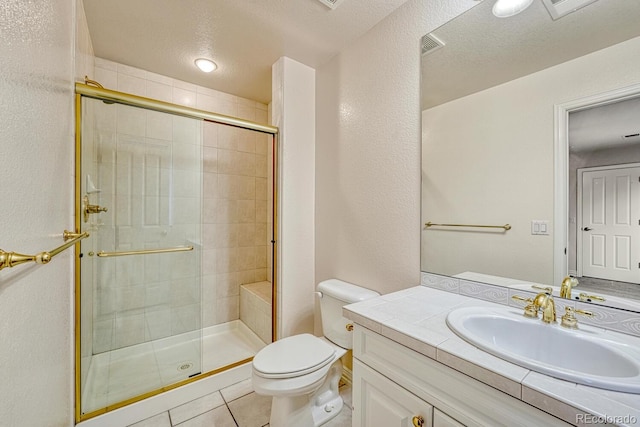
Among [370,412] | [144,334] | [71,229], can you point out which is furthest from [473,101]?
[144,334]

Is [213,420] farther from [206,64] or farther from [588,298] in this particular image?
[206,64]

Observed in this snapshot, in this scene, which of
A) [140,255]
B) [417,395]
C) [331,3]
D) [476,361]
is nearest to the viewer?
[476,361]

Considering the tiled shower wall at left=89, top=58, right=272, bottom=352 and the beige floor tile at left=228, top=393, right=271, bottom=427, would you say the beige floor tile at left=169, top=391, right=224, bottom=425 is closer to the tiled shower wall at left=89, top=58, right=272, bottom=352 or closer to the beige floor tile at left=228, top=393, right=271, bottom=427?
the beige floor tile at left=228, top=393, right=271, bottom=427

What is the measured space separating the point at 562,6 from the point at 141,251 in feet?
8.42

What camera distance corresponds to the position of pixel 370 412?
0.95 meters

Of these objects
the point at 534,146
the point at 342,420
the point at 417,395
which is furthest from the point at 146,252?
the point at 534,146

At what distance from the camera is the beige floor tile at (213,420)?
56.4 inches

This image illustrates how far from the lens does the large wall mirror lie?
34.1 inches

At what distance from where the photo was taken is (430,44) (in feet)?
4.42

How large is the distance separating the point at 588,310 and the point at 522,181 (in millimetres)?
516

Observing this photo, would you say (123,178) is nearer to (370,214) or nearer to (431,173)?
(370,214)

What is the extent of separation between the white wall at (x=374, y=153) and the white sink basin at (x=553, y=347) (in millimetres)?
474

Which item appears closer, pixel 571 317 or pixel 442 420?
pixel 442 420
